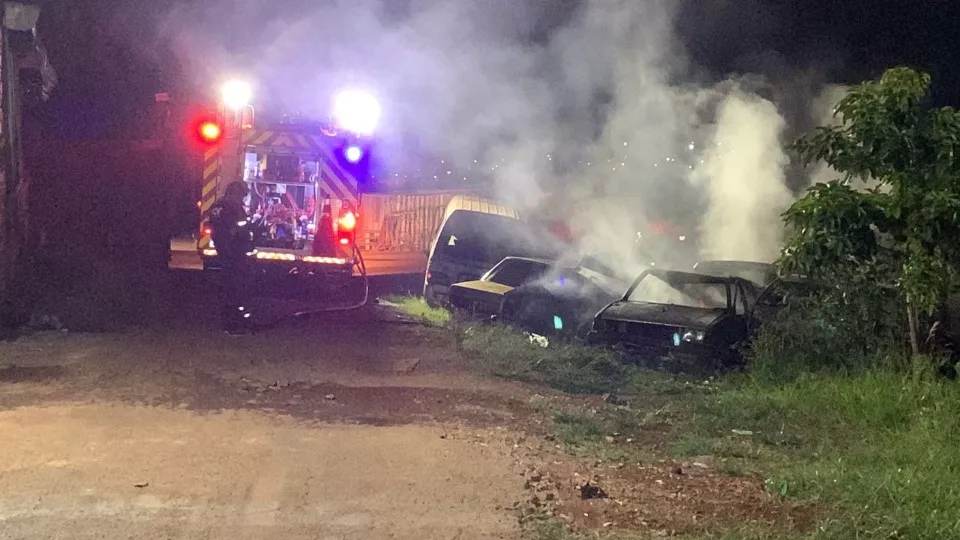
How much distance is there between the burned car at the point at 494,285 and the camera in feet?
39.6

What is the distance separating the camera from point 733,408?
7984 mm

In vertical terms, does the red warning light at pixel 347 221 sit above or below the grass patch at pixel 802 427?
above

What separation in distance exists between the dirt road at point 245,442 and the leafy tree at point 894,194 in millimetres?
2852

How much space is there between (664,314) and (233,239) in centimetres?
526

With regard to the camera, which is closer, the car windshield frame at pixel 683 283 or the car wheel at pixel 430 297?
the car windshield frame at pixel 683 283

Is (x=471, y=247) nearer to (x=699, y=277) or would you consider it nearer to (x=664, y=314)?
(x=699, y=277)

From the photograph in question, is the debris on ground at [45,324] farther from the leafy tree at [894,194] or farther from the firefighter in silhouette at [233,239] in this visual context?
the leafy tree at [894,194]

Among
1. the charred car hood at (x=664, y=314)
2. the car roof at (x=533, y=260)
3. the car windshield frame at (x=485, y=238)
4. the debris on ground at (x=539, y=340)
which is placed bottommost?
the debris on ground at (x=539, y=340)

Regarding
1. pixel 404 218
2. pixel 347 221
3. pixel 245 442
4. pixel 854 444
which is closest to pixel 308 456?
pixel 245 442

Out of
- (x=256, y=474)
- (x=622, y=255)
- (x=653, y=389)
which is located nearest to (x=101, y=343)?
(x=256, y=474)

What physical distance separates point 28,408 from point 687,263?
38.8ft

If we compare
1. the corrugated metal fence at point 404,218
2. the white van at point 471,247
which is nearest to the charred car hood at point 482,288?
the white van at point 471,247

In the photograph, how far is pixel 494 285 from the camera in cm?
1252

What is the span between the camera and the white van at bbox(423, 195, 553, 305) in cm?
1348
